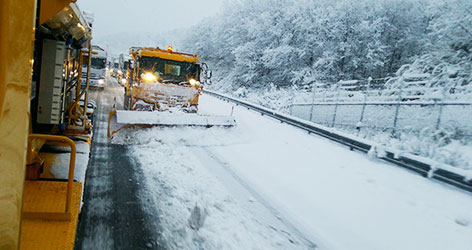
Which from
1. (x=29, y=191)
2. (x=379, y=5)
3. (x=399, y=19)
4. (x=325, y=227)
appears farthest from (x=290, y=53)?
(x=29, y=191)

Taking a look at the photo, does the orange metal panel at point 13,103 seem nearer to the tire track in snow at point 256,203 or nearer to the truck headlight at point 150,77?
the tire track in snow at point 256,203

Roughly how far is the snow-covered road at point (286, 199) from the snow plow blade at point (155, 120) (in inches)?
8.8

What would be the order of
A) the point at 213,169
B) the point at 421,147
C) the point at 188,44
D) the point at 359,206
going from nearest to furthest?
the point at 359,206, the point at 213,169, the point at 421,147, the point at 188,44

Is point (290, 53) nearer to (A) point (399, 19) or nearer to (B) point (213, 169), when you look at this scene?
(A) point (399, 19)

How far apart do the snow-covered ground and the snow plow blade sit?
23cm

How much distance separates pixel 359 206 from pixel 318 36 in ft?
69.4

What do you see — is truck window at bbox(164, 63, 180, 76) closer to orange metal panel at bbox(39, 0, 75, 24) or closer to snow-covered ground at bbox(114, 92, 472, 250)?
snow-covered ground at bbox(114, 92, 472, 250)

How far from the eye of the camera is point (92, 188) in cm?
446

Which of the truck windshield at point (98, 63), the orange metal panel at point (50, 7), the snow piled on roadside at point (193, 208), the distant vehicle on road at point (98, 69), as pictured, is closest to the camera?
the orange metal panel at point (50, 7)

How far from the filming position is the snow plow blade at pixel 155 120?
7723 millimetres

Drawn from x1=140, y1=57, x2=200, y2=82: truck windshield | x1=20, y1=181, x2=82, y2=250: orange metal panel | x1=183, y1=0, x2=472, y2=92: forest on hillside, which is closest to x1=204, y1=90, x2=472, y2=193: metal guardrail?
x1=140, y1=57, x2=200, y2=82: truck windshield

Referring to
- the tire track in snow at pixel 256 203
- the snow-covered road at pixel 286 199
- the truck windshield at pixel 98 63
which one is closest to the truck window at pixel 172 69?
the snow-covered road at pixel 286 199

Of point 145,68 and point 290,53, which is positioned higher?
point 290,53

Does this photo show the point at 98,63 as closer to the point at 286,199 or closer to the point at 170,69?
the point at 170,69
